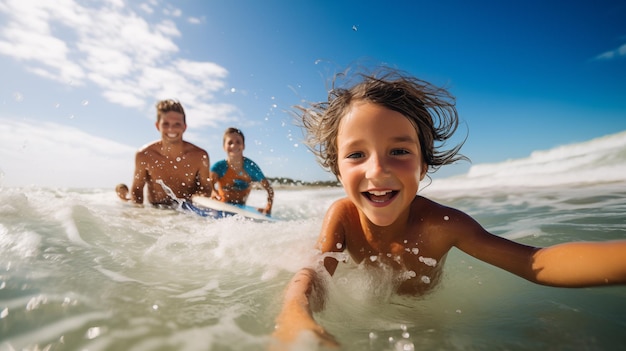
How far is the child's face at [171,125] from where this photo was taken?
229 inches

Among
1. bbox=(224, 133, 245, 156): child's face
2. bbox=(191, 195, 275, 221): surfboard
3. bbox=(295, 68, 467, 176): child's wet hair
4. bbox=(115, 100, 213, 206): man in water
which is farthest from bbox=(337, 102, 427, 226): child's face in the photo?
bbox=(224, 133, 245, 156): child's face

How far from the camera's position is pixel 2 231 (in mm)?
2639

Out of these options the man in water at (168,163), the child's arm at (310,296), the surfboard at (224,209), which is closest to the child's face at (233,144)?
the man in water at (168,163)

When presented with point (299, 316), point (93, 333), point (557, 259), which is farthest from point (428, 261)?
point (93, 333)

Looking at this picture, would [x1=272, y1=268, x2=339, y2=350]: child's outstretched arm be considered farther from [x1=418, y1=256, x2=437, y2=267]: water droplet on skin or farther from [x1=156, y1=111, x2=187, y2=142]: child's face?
[x1=156, y1=111, x2=187, y2=142]: child's face

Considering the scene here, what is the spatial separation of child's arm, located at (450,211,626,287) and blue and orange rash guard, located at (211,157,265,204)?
5310mm

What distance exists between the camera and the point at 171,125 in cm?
586

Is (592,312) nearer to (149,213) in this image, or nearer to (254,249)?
(254,249)

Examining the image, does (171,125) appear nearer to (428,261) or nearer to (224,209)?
(224,209)

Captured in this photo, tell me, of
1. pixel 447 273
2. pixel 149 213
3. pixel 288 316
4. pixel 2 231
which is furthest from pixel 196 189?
pixel 288 316

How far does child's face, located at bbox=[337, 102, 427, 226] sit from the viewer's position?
168cm

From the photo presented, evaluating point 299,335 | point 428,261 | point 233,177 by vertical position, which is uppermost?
point 233,177

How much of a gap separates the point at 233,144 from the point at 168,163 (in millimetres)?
1213

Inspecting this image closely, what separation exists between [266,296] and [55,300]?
0.92m
